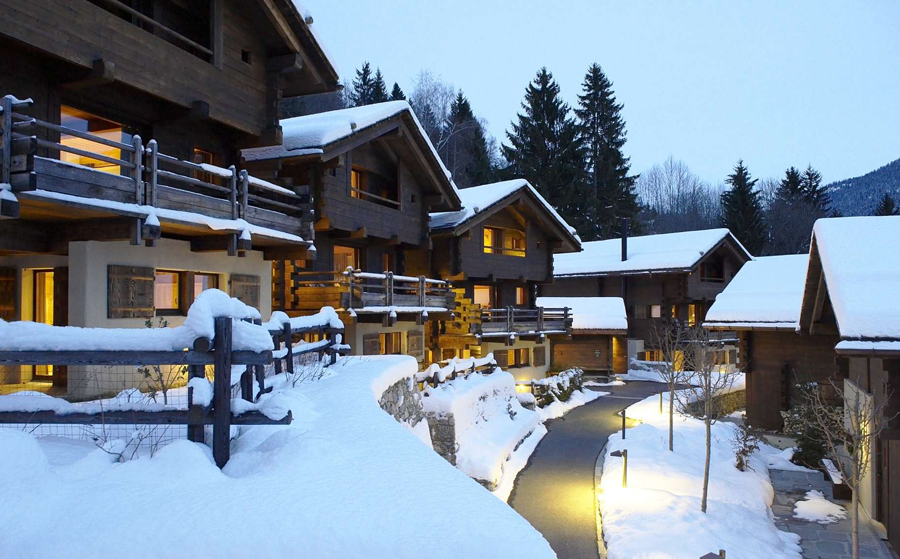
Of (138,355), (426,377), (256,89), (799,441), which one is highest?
(256,89)

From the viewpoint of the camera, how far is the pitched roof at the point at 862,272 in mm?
10617

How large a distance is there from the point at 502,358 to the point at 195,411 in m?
24.8

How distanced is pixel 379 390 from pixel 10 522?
598cm

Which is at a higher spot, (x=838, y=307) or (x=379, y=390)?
(x=838, y=307)

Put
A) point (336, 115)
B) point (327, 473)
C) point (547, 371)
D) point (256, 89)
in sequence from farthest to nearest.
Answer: point (547, 371)
point (336, 115)
point (256, 89)
point (327, 473)

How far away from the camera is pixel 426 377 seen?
17.6m

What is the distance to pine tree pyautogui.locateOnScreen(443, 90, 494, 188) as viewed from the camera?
167 feet

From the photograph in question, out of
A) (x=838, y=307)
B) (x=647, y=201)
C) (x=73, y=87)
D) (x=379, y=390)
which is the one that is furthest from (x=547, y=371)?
(x=647, y=201)

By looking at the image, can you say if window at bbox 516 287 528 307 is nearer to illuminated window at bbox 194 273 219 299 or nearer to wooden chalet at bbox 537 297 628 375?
wooden chalet at bbox 537 297 628 375

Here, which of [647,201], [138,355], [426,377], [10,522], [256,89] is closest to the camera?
[10,522]

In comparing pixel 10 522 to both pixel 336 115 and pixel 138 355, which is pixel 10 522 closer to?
pixel 138 355

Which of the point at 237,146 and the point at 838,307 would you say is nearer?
the point at 838,307

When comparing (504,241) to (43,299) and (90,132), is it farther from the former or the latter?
(43,299)

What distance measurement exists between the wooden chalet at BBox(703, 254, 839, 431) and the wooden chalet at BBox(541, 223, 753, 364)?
1368 centimetres
